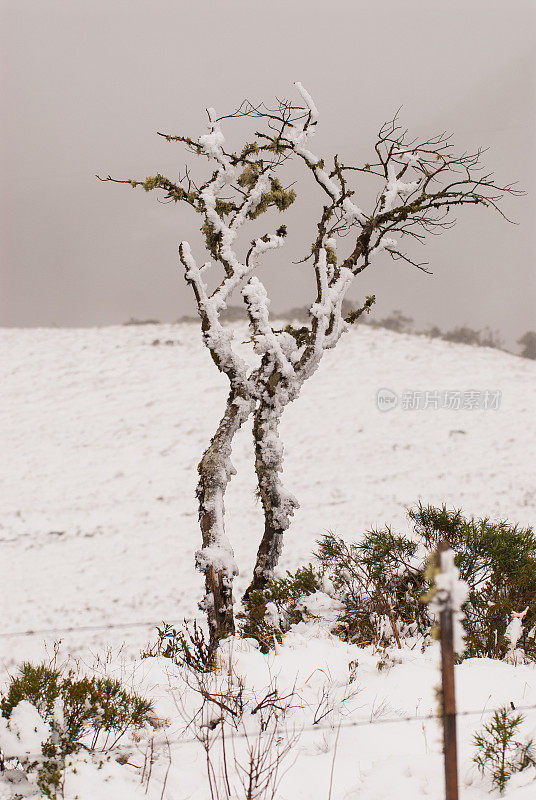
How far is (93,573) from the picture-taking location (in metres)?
12.2

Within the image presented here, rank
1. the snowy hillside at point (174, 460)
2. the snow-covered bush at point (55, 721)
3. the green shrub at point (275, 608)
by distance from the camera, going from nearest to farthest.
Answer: the snow-covered bush at point (55, 721) < the green shrub at point (275, 608) < the snowy hillside at point (174, 460)

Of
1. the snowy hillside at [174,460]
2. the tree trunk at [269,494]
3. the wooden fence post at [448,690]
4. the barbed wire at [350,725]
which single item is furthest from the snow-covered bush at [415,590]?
the wooden fence post at [448,690]

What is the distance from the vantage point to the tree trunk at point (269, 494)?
278 inches

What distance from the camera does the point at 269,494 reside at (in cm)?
705

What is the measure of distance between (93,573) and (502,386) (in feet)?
49.1

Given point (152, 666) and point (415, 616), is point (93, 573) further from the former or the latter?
point (415, 616)

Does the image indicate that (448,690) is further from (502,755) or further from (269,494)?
(269,494)

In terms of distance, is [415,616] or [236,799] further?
[415,616]

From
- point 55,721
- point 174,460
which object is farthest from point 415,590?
point 174,460

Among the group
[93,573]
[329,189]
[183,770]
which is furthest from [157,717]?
[93,573]

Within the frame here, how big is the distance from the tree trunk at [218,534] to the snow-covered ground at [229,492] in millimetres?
895

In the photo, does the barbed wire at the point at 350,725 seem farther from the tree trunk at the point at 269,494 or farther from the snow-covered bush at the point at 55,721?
the tree trunk at the point at 269,494

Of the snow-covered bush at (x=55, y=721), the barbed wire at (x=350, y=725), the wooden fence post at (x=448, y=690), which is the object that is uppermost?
the wooden fence post at (x=448, y=690)

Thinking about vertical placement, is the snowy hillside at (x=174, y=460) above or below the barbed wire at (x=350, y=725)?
above
